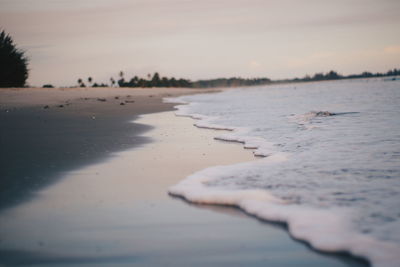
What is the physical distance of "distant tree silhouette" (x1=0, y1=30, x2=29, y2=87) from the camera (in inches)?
1180

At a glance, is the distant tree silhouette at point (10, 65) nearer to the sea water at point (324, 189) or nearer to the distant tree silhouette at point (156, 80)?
the sea water at point (324, 189)

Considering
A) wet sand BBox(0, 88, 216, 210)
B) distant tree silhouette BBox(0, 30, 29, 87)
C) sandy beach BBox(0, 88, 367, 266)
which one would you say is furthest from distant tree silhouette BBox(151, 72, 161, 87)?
sandy beach BBox(0, 88, 367, 266)

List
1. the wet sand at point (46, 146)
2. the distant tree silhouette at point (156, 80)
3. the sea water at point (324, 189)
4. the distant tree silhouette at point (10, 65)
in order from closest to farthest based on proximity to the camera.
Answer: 1. the sea water at point (324, 189)
2. the wet sand at point (46, 146)
3. the distant tree silhouette at point (10, 65)
4. the distant tree silhouette at point (156, 80)

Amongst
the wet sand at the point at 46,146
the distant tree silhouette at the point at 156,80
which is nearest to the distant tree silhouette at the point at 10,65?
the wet sand at the point at 46,146

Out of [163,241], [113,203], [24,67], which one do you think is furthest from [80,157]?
[24,67]

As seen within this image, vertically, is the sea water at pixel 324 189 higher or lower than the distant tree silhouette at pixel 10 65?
lower

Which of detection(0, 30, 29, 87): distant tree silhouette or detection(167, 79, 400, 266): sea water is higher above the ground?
detection(0, 30, 29, 87): distant tree silhouette

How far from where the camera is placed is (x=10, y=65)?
3088 centimetres

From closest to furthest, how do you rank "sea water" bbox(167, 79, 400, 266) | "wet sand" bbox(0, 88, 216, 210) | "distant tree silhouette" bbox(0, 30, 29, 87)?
"sea water" bbox(167, 79, 400, 266)
"wet sand" bbox(0, 88, 216, 210)
"distant tree silhouette" bbox(0, 30, 29, 87)

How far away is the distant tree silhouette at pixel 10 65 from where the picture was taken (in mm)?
29984

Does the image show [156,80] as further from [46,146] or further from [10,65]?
[46,146]

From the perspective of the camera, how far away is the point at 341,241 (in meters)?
2.90

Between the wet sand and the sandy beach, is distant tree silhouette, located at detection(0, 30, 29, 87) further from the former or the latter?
the sandy beach

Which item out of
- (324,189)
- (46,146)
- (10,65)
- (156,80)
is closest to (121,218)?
(324,189)
